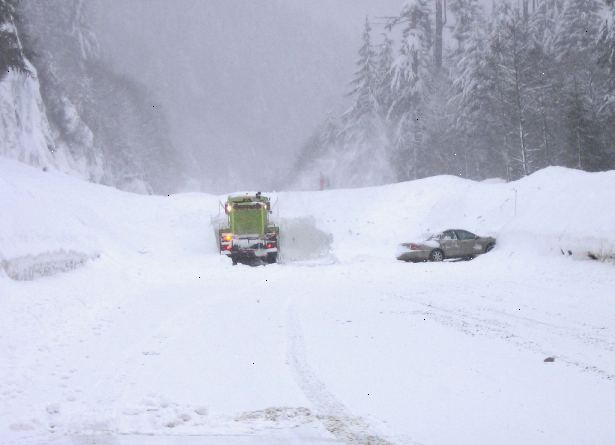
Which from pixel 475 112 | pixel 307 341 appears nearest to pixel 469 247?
pixel 307 341

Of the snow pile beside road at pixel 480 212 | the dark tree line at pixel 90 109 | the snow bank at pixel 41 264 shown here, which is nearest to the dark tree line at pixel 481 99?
the snow pile beside road at pixel 480 212

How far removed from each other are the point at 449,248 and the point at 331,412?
1812 cm

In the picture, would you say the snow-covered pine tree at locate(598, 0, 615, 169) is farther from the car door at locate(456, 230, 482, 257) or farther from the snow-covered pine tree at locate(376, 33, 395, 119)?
the snow-covered pine tree at locate(376, 33, 395, 119)

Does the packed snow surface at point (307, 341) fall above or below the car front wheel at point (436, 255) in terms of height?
below

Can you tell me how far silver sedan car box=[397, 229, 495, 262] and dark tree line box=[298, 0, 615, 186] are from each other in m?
16.5

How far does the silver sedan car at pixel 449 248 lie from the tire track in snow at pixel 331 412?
50.7ft

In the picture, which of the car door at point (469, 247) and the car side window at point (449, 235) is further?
the car side window at point (449, 235)

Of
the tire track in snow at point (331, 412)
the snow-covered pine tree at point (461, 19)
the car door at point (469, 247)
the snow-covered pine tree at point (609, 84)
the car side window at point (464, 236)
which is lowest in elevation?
the tire track in snow at point (331, 412)

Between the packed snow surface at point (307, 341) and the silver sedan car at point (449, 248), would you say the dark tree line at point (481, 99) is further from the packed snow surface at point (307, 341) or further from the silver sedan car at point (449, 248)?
the packed snow surface at point (307, 341)

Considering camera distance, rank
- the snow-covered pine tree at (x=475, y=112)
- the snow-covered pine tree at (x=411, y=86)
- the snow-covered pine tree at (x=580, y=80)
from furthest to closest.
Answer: the snow-covered pine tree at (x=411, y=86) → the snow-covered pine tree at (x=475, y=112) → the snow-covered pine tree at (x=580, y=80)

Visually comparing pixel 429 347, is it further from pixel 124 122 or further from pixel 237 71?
pixel 237 71

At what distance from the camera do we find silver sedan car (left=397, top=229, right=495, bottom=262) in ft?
73.4

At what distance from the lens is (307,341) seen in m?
8.17

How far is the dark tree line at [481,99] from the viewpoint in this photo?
126ft
